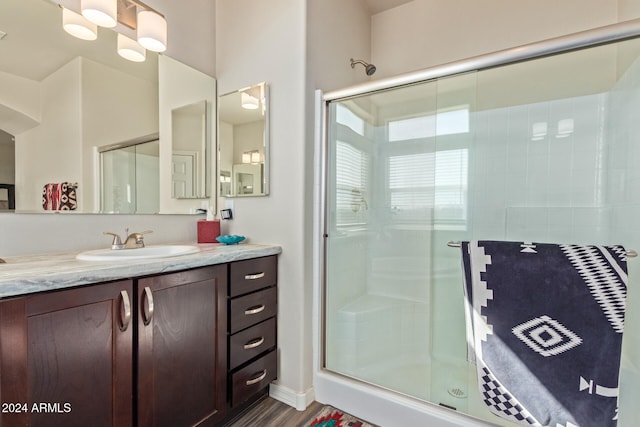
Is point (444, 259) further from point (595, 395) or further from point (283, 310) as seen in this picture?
point (283, 310)

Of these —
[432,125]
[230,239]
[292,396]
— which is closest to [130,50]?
[230,239]

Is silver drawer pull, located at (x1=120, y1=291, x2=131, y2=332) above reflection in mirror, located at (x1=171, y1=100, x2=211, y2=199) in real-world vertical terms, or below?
below

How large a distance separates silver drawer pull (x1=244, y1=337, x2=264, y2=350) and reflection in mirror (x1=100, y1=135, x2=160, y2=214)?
94cm

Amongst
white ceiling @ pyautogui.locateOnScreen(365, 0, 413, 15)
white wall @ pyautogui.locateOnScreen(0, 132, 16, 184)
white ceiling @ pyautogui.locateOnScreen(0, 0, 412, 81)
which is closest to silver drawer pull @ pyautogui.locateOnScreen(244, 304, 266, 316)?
white wall @ pyautogui.locateOnScreen(0, 132, 16, 184)

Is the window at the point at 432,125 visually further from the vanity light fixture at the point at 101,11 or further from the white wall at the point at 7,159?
the white wall at the point at 7,159

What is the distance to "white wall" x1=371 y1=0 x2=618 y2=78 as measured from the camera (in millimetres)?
1882

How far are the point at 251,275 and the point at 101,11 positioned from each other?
1498mm

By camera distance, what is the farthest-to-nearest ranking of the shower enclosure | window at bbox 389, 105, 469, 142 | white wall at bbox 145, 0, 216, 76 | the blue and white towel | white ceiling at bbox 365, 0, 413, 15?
white ceiling at bbox 365, 0, 413, 15, white wall at bbox 145, 0, 216, 76, window at bbox 389, 105, 469, 142, the shower enclosure, the blue and white towel

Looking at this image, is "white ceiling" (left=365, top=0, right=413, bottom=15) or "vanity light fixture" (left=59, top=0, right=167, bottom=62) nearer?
"vanity light fixture" (left=59, top=0, right=167, bottom=62)

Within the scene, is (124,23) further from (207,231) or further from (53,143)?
(207,231)

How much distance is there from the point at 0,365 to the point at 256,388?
109 cm

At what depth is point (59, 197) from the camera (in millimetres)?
1388

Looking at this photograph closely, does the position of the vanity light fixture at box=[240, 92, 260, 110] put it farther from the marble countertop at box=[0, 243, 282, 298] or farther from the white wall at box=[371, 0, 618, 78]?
the white wall at box=[371, 0, 618, 78]

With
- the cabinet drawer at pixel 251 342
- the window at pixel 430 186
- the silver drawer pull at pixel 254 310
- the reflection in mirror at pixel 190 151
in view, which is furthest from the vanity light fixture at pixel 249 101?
the cabinet drawer at pixel 251 342
